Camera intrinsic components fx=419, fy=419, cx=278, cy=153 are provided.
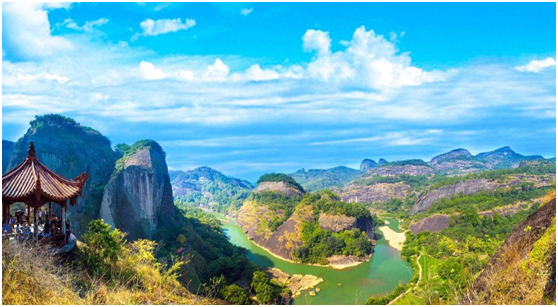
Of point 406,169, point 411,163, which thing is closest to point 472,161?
point 411,163

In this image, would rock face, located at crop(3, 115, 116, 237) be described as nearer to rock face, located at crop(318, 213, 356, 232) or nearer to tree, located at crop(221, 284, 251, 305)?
tree, located at crop(221, 284, 251, 305)

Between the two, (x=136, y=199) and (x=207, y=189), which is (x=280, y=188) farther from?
(x=207, y=189)

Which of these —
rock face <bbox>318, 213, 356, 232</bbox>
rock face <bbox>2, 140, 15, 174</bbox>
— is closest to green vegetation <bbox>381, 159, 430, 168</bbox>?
rock face <bbox>318, 213, 356, 232</bbox>

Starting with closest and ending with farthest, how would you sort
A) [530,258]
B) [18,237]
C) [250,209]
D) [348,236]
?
[530,258] < [18,237] < [348,236] < [250,209]

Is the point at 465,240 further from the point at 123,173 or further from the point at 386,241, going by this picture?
the point at 123,173

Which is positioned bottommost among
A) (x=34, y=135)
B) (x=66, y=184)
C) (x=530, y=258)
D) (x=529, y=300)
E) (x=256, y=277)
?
(x=256, y=277)

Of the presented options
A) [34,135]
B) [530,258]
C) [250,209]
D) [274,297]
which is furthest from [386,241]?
[530,258]

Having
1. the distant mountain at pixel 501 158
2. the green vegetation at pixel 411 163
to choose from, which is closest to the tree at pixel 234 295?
the green vegetation at pixel 411 163
